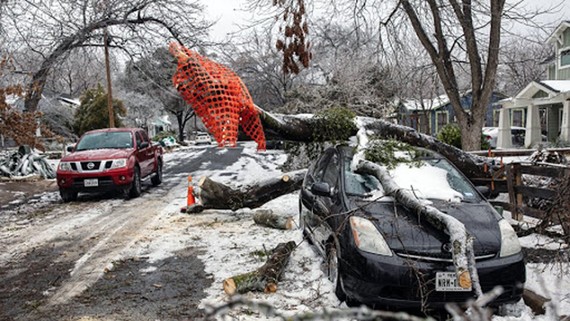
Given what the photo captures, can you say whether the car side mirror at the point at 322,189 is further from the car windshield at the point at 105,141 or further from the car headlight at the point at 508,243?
the car windshield at the point at 105,141

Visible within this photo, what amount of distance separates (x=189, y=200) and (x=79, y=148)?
4256 millimetres

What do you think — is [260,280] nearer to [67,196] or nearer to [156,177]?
[67,196]

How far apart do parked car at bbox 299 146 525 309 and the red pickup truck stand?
7.01 metres

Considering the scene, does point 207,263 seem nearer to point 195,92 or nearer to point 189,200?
point 195,92

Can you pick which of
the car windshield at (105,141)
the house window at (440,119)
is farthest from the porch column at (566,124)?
the car windshield at (105,141)

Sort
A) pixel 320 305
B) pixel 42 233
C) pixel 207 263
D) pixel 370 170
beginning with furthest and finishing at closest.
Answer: pixel 42 233 → pixel 207 263 → pixel 370 170 → pixel 320 305

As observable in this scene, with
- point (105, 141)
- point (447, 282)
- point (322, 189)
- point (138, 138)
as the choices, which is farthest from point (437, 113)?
point (447, 282)

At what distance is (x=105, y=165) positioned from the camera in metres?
10.7

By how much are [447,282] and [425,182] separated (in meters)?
1.51

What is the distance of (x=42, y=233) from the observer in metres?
7.81

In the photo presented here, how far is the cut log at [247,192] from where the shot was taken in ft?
28.3

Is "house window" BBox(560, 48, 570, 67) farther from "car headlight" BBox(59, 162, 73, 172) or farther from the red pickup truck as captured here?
"car headlight" BBox(59, 162, 73, 172)

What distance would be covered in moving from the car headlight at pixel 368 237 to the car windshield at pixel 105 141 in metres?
8.92

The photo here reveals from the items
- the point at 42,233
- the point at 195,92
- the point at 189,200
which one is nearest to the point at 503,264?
the point at 195,92
